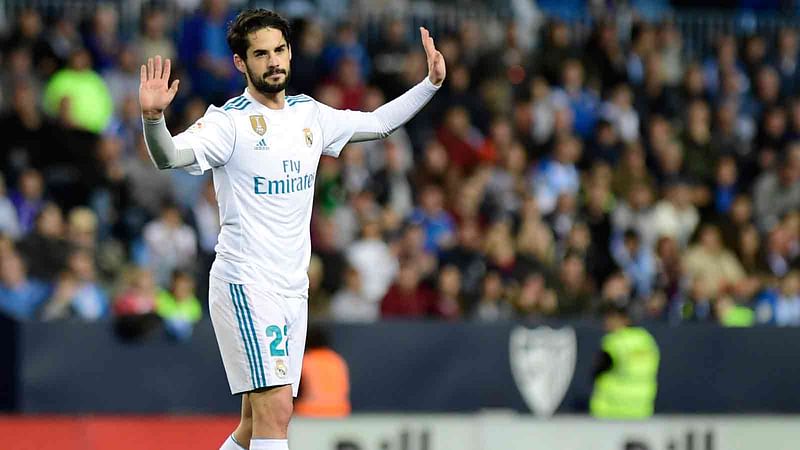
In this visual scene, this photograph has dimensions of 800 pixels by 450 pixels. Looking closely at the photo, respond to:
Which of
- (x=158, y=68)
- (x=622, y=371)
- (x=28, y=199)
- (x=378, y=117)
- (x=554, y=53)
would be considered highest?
(x=554, y=53)

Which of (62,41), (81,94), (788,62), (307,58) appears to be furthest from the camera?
(788,62)

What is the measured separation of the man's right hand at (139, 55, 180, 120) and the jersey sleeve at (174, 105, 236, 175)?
0.89 feet

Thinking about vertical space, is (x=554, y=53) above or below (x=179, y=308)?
above

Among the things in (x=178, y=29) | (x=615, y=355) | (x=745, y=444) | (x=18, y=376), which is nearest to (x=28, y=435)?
(x=18, y=376)

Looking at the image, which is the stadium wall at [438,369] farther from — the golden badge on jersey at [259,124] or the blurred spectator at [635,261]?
the golden badge on jersey at [259,124]

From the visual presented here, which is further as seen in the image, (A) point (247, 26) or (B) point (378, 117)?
(B) point (378, 117)

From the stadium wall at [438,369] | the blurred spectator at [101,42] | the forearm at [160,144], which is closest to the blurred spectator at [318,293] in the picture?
the stadium wall at [438,369]

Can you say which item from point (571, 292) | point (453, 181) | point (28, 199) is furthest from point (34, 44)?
point (571, 292)

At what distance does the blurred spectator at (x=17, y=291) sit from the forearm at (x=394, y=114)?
21.5 ft

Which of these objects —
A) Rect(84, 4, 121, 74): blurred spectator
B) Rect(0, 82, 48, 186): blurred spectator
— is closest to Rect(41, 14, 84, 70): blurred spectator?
Rect(84, 4, 121, 74): blurred spectator

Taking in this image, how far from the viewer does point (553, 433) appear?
39.3ft

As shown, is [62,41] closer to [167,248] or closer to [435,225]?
[167,248]

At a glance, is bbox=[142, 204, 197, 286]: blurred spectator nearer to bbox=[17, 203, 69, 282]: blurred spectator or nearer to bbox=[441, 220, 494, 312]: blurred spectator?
bbox=[17, 203, 69, 282]: blurred spectator

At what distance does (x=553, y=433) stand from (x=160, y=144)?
15.9 feet
